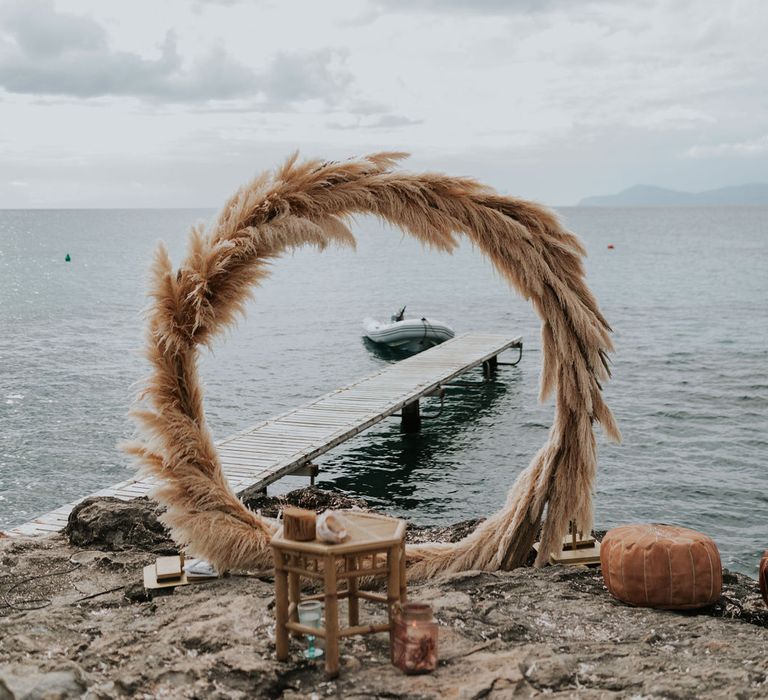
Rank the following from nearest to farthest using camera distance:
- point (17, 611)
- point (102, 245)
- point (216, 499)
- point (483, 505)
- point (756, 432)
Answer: point (17, 611)
point (216, 499)
point (483, 505)
point (756, 432)
point (102, 245)

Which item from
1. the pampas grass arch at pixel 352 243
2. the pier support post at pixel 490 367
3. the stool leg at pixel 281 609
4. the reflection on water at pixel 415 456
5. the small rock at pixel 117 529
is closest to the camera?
the stool leg at pixel 281 609

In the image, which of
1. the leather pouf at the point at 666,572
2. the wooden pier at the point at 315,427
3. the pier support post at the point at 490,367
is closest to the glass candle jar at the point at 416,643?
the leather pouf at the point at 666,572

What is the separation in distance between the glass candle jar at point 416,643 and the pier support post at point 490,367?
21.1m

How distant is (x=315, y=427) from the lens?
15.1 metres

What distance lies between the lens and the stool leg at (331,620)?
427cm

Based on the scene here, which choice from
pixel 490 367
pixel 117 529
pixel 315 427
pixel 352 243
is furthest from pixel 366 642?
pixel 490 367

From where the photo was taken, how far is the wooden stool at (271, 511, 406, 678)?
4285 mm

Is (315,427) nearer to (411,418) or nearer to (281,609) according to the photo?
(411,418)

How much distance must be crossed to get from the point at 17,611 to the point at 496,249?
426 centimetres

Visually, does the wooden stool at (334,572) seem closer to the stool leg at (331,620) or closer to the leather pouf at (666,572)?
the stool leg at (331,620)

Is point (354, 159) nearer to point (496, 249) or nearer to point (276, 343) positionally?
point (496, 249)

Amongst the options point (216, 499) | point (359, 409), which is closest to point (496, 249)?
point (216, 499)

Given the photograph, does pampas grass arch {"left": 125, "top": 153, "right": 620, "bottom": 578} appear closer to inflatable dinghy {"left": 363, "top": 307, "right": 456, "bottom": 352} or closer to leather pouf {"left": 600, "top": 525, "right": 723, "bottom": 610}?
leather pouf {"left": 600, "top": 525, "right": 723, "bottom": 610}

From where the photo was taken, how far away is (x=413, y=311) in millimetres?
46094
